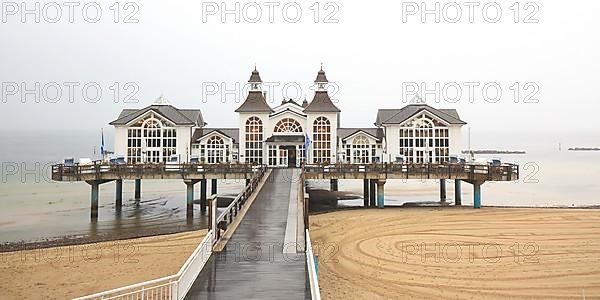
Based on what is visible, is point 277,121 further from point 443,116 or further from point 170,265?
point 170,265

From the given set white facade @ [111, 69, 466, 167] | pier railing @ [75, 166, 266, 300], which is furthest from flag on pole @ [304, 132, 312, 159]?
pier railing @ [75, 166, 266, 300]

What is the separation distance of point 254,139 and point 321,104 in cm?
522

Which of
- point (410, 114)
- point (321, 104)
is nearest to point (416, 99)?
point (410, 114)

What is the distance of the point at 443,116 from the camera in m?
34.2

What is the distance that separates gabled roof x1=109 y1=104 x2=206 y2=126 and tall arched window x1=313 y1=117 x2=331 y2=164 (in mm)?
8421

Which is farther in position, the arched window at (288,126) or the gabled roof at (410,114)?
the arched window at (288,126)

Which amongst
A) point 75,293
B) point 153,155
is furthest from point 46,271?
point 153,155

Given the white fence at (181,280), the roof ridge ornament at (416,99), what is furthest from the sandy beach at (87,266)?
the roof ridge ornament at (416,99)

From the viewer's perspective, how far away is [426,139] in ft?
111

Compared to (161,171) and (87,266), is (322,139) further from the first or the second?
(87,266)

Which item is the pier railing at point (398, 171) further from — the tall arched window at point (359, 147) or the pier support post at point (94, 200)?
the pier support post at point (94, 200)

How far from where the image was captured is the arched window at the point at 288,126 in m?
34.9

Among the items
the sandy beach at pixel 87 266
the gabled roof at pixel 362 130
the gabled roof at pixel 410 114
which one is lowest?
the sandy beach at pixel 87 266

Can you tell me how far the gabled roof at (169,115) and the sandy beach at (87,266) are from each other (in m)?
15.5
